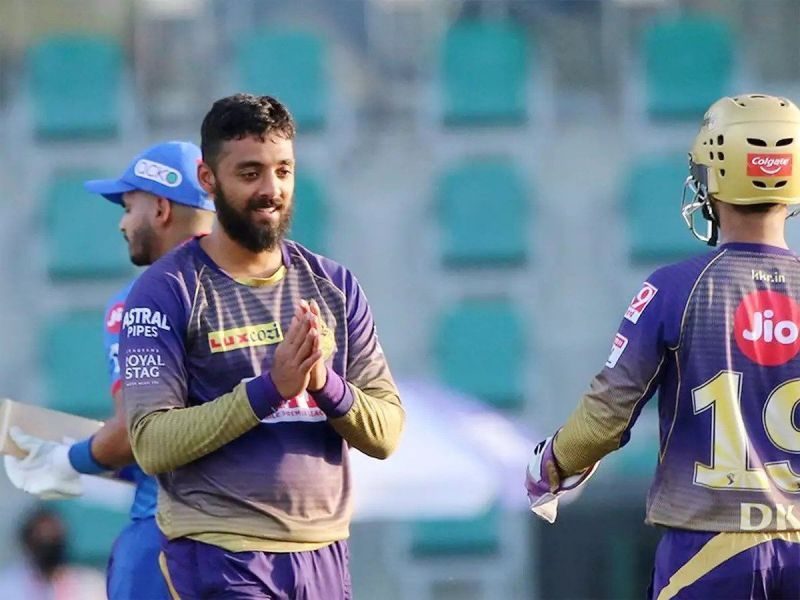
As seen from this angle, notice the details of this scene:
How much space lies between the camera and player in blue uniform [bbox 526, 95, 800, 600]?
4.52 metres

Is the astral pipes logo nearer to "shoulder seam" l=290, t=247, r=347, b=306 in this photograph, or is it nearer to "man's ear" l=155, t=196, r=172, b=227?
"man's ear" l=155, t=196, r=172, b=227

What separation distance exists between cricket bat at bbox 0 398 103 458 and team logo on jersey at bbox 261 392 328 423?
1.54 m

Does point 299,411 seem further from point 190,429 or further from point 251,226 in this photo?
point 251,226

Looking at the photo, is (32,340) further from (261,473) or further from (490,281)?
(261,473)

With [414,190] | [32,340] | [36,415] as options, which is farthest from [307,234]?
[36,415]

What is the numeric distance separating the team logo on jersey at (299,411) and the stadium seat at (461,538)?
1032 cm

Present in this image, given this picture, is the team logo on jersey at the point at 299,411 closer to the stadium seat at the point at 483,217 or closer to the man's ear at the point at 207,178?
the man's ear at the point at 207,178

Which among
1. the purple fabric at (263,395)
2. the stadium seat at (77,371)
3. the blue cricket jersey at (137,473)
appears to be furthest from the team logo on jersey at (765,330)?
the stadium seat at (77,371)

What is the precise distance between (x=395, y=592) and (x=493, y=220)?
330 centimetres

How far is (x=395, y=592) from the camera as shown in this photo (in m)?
15.0

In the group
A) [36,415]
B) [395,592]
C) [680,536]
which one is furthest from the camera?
[395,592]

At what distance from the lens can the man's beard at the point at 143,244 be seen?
5910 mm

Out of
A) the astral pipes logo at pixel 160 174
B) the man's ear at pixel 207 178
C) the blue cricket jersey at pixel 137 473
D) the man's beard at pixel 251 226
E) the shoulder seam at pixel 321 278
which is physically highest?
the astral pipes logo at pixel 160 174

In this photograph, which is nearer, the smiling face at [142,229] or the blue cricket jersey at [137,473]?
the blue cricket jersey at [137,473]
